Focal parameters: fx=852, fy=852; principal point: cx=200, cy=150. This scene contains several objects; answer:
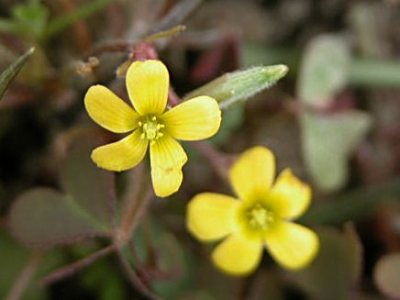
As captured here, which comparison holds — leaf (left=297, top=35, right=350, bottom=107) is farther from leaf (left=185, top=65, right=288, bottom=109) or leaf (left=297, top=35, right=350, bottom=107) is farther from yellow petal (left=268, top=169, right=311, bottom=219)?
leaf (left=185, top=65, right=288, bottom=109)

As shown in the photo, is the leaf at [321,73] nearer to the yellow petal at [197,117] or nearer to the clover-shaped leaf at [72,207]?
the clover-shaped leaf at [72,207]

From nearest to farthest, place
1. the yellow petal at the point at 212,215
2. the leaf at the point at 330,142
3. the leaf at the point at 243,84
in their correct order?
the leaf at the point at 243,84, the yellow petal at the point at 212,215, the leaf at the point at 330,142

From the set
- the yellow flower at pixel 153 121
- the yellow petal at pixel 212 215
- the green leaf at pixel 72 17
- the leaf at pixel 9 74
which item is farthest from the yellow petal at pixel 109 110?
the green leaf at pixel 72 17

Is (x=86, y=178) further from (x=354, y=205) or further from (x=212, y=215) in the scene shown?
(x=354, y=205)

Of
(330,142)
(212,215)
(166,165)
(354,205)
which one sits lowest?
(354,205)

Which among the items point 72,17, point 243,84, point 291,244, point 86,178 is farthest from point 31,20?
point 291,244

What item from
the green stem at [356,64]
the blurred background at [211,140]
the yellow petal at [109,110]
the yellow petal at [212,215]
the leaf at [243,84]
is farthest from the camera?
the green stem at [356,64]
